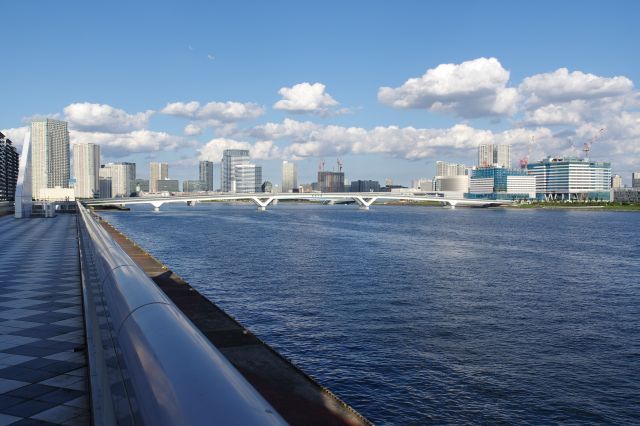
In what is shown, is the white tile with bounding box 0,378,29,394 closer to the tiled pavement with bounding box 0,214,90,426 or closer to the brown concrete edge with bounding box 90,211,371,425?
the tiled pavement with bounding box 0,214,90,426

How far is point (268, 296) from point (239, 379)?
30673 millimetres

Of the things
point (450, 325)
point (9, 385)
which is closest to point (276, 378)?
point (9, 385)

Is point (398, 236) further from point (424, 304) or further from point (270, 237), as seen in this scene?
point (424, 304)

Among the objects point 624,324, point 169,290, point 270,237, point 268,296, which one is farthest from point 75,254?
point 270,237

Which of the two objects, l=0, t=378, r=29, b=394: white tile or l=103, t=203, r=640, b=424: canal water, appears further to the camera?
l=103, t=203, r=640, b=424: canal water

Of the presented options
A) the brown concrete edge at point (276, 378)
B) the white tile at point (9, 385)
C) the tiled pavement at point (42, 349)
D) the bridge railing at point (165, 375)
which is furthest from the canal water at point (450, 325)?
the bridge railing at point (165, 375)

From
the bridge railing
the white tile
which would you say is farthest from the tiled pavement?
the bridge railing

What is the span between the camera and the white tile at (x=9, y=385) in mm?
8797

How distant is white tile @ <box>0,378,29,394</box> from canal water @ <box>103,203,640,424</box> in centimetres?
986

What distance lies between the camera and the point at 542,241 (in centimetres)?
7250

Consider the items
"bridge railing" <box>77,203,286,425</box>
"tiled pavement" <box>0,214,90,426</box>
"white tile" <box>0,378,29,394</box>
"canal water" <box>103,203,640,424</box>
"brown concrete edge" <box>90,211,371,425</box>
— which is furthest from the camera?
"canal water" <box>103,203,640,424</box>

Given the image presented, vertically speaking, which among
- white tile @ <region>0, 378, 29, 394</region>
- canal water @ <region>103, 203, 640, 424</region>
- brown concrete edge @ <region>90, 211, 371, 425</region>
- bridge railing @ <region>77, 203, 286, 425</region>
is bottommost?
canal water @ <region>103, 203, 640, 424</region>

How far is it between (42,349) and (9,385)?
2138 mm

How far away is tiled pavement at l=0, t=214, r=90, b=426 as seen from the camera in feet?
26.1
